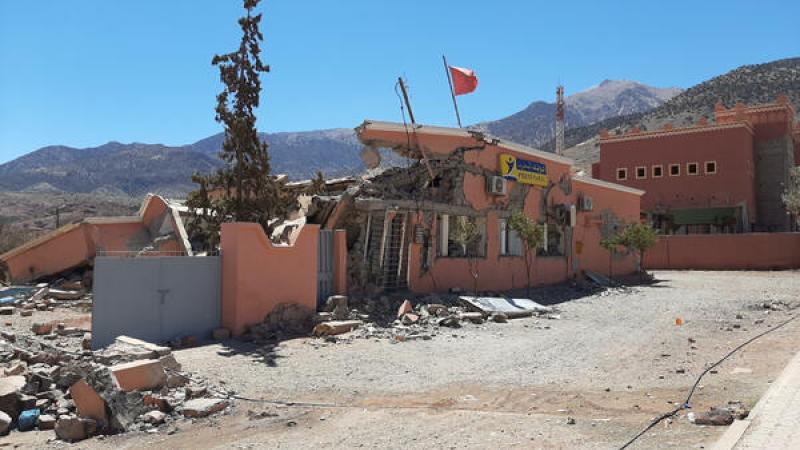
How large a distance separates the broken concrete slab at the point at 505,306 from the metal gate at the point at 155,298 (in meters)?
6.78

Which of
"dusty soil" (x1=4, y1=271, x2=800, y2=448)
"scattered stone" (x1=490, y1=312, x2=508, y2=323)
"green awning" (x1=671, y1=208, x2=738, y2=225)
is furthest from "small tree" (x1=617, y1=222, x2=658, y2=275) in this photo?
"green awning" (x1=671, y1=208, x2=738, y2=225)

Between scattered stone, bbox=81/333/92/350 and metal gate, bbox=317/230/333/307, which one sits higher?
metal gate, bbox=317/230/333/307

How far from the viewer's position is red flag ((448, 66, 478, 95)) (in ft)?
72.6

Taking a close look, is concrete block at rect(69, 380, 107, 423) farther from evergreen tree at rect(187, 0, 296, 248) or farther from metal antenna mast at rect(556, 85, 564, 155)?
metal antenna mast at rect(556, 85, 564, 155)

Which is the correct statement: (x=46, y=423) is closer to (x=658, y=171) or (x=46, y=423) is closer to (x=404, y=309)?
(x=404, y=309)

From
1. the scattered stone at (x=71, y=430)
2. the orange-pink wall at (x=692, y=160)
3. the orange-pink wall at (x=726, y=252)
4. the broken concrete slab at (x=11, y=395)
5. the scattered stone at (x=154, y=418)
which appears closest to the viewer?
the scattered stone at (x=71, y=430)

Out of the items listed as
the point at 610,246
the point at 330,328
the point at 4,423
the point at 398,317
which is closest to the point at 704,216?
the point at 610,246

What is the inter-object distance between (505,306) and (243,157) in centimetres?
798

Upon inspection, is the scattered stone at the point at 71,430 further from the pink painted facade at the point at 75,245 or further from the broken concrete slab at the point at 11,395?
the pink painted facade at the point at 75,245

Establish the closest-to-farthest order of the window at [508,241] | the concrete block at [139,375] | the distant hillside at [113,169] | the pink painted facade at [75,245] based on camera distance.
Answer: the concrete block at [139,375]
the pink painted facade at [75,245]
the window at [508,241]
the distant hillside at [113,169]

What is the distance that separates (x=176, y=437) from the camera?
6.88m

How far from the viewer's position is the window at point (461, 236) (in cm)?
1836

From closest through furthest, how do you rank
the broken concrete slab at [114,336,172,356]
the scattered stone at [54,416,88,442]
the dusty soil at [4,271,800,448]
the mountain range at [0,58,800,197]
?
1. the dusty soil at [4,271,800,448]
2. the scattered stone at [54,416,88,442]
3. the broken concrete slab at [114,336,172,356]
4. the mountain range at [0,58,800,197]

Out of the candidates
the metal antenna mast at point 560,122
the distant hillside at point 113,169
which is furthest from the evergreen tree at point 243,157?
the distant hillside at point 113,169
